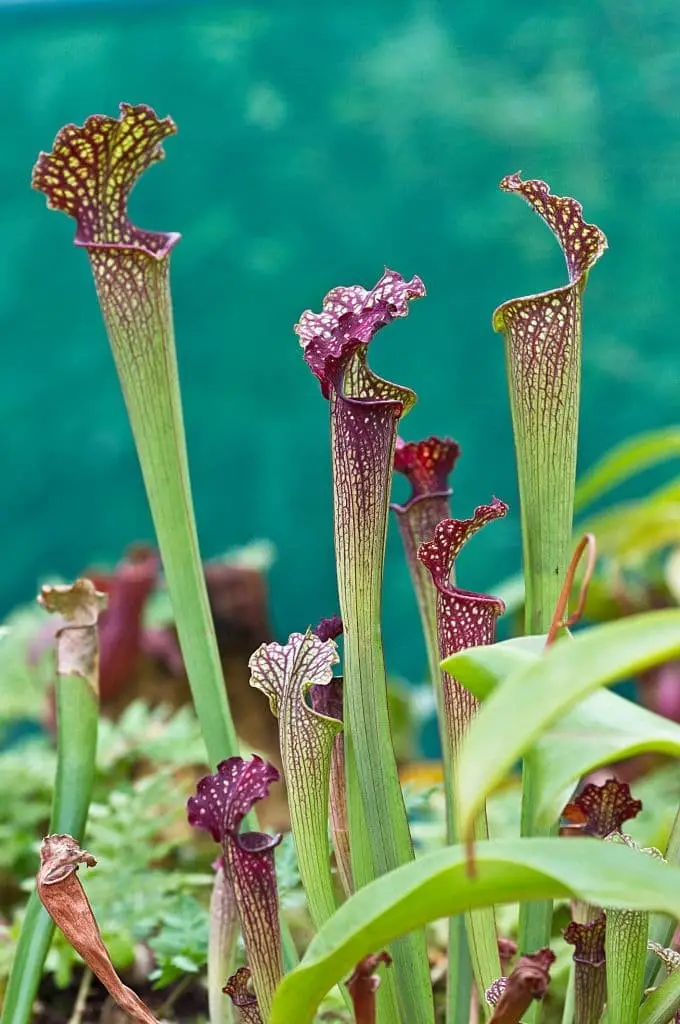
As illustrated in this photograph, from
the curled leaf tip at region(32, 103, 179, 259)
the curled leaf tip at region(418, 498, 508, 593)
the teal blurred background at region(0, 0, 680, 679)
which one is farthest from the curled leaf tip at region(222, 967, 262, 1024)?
the teal blurred background at region(0, 0, 680, 679)

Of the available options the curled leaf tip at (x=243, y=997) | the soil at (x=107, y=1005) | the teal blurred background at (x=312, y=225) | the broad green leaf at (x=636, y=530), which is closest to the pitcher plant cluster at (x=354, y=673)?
the curled leaf tip at (x=243, y=997)

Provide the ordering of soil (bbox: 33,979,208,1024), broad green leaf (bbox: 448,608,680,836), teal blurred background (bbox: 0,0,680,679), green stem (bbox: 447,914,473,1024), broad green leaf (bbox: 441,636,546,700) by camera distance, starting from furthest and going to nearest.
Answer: teal blurred background (bbox: 0,0,680,679) < soil (bbox: 33,979,208,1024) < green stem (bbox: 447,914,473,1024) < broad green leaf (bbox: 441,636,546,700) < broad green leaf (bbox: 448,608,680,836)

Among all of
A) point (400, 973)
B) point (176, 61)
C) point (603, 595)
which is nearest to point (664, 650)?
point (400, 973)

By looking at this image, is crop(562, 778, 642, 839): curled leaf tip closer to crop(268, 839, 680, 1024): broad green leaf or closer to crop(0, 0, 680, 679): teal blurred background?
crop(268, 839, 680, 1024): broad green leaf

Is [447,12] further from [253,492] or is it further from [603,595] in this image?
[603,595]

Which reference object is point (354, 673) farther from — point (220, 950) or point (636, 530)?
point (636, 530)

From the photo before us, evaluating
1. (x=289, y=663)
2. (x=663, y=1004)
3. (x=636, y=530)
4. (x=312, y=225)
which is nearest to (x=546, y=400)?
(x=289, y=663)

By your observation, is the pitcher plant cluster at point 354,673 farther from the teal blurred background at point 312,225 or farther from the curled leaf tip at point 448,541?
the teal blurred background at point 312,225
